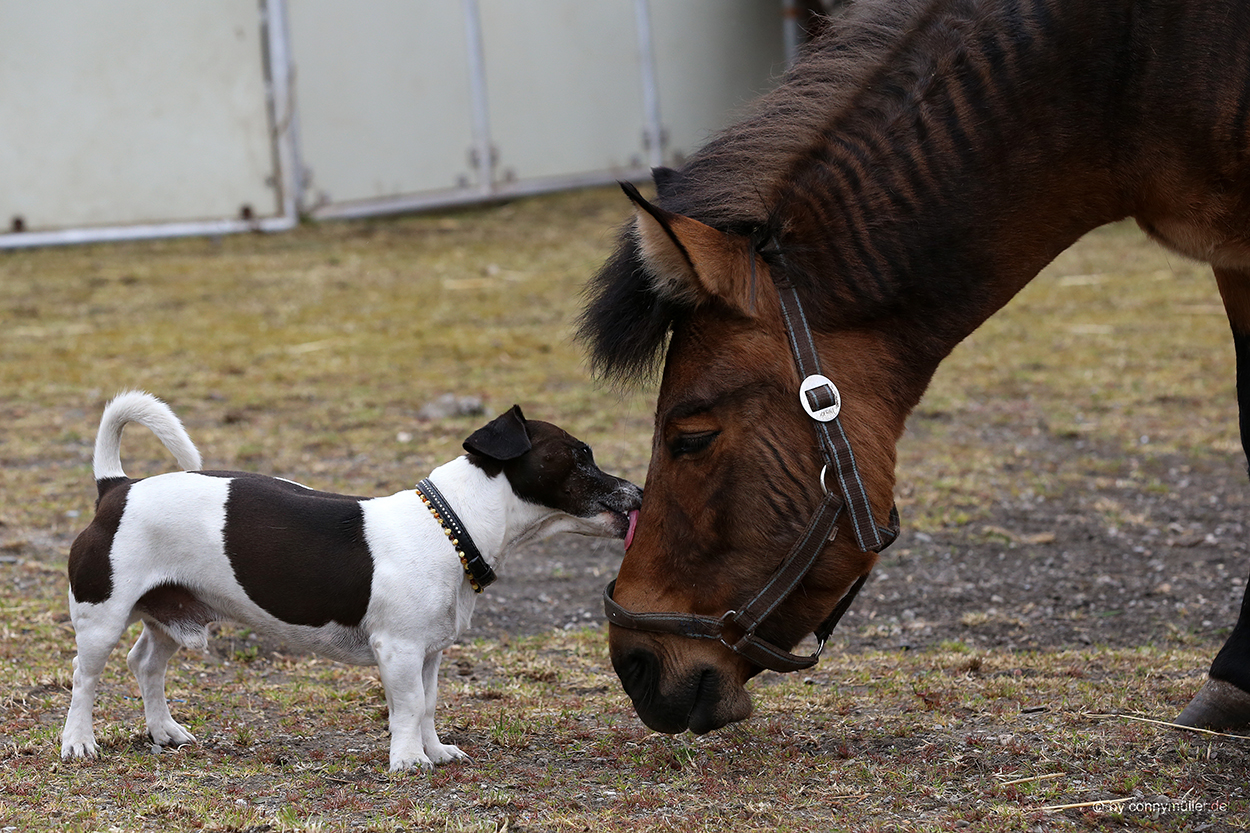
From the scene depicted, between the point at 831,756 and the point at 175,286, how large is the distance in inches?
336

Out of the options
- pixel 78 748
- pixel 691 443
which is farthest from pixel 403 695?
pixel 691 443

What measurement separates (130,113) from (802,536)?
10301mm

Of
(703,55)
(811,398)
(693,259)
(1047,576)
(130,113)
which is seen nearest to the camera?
(693,259)

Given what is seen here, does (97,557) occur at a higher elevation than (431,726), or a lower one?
higher

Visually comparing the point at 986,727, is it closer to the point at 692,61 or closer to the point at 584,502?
the point at 584,502

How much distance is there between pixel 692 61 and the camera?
13.7 meters

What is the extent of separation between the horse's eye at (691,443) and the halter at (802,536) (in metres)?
0.22

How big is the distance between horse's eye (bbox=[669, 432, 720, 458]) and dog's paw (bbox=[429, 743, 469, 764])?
3.23 ft

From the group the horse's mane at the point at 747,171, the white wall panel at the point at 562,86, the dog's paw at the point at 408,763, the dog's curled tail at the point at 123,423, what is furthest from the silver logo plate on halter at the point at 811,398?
the white wall panel at the point at 562,86

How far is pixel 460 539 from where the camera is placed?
3.02 m

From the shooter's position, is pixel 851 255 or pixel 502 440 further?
pixel 502 440

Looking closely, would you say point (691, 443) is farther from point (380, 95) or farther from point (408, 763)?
point (380, 95)

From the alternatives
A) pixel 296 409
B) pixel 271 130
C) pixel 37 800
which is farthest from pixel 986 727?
pixel 271 130

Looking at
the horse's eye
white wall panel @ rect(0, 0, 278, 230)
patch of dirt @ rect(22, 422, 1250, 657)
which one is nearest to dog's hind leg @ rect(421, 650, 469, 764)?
the horse's eye
